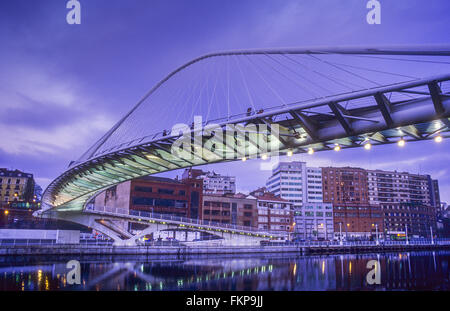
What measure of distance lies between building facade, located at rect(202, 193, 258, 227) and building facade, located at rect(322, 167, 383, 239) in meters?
31.3

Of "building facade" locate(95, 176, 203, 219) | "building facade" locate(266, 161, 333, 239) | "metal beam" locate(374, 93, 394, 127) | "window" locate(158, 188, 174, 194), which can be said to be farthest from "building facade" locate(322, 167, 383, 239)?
"metal beam" locate(374, 93, 394, 127)

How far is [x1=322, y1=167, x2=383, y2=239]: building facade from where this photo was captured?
110 m

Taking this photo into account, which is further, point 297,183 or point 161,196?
point 297,183

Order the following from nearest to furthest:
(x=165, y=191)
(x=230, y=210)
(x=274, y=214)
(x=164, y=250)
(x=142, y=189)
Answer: (x=164, y=250), (x=142, y=189), (x=165, y=191), (x=230, y=210), (x=274, y=214)

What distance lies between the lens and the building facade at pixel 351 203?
362 feet

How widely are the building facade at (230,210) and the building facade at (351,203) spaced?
103ft

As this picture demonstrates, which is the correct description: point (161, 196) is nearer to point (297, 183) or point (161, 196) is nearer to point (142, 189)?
point (142, 189)

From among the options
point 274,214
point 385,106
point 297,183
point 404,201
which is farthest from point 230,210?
point 404,201

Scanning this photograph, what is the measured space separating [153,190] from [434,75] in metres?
71.8

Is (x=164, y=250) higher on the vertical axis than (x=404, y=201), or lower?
lower

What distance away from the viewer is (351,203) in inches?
4498

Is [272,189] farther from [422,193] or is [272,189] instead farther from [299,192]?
[422,193]

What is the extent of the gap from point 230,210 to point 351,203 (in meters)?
52.1

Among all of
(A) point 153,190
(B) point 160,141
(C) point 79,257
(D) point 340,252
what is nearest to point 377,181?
(D) point 340,252
